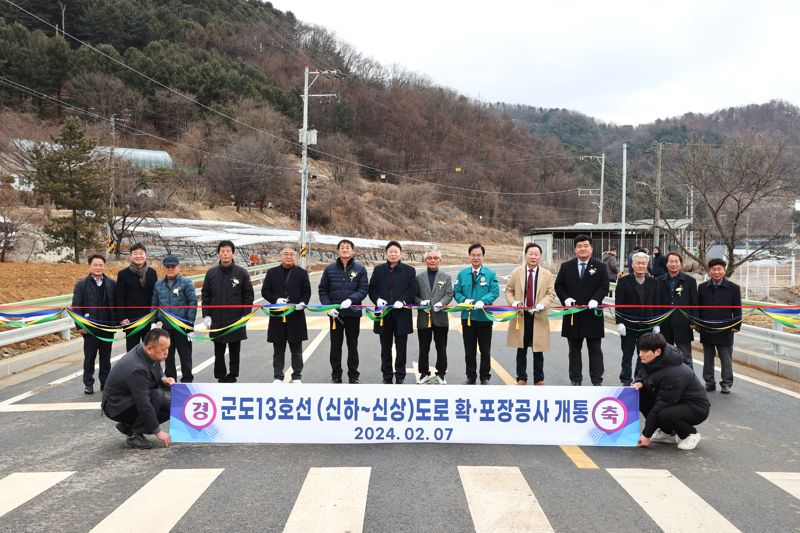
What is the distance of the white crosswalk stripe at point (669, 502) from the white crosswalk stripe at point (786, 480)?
80 centimetres

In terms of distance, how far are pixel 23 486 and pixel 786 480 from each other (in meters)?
6.35

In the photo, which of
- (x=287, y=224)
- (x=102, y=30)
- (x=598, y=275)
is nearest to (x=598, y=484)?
(x=598, y=275)

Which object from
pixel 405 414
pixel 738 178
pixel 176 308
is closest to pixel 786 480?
pixel 405 414

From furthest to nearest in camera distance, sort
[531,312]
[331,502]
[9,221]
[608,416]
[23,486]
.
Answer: [9,221]
[531,312]
[608,416]
[23,486]
[331,502]

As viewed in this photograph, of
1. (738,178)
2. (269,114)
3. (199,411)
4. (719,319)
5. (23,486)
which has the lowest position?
(23,486)

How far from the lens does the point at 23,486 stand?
195 inches

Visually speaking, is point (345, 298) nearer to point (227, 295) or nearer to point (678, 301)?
point (227, 295)

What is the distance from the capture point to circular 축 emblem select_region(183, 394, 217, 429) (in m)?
6.10

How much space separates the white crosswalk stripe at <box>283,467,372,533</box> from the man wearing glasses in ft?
11.9

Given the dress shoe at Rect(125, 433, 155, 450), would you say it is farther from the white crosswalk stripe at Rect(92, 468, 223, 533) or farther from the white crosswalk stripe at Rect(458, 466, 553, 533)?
the white crosswalk stripe at Rect(458, 466, 553, 533)

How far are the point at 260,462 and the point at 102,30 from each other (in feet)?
300

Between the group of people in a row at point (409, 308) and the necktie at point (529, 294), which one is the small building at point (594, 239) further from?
the necktie at point (529, 294)

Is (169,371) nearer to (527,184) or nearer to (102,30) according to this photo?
(102,30)

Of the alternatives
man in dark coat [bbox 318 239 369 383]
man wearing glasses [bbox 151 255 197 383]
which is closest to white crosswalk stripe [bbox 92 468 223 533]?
man wearing glasses [bbox 151 255 197 383]
